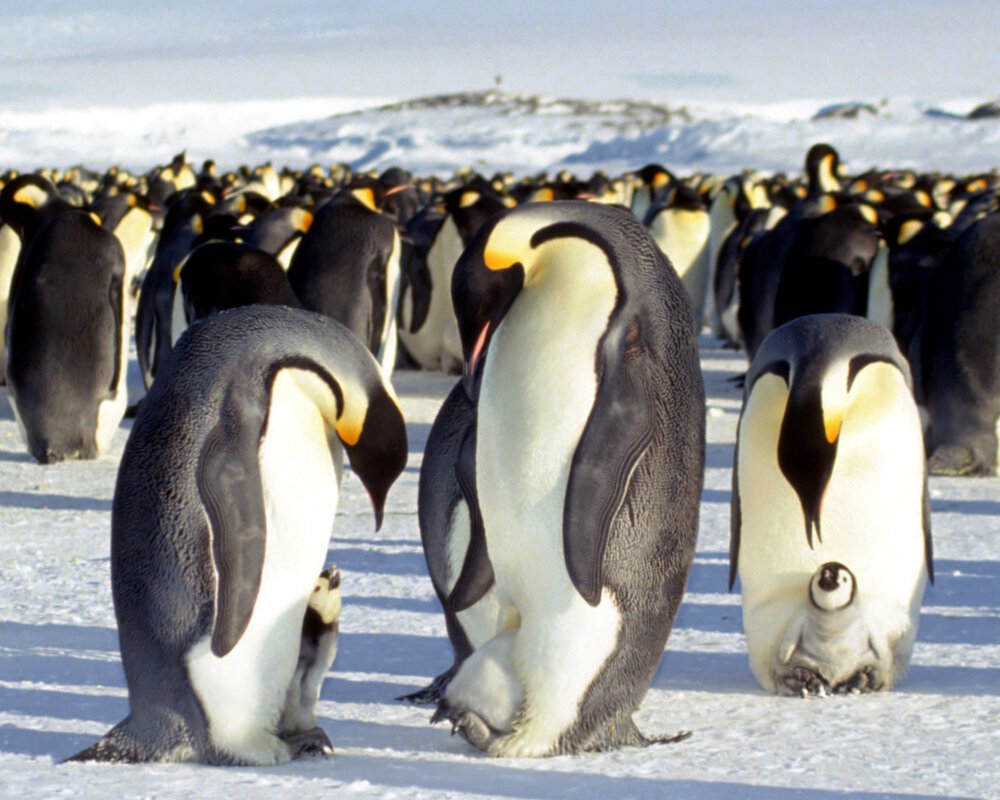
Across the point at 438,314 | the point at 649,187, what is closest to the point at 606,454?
the point at 438,314

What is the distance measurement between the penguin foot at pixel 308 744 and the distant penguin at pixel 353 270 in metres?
4.70

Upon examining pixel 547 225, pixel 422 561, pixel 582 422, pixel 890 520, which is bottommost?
pixel 422 561

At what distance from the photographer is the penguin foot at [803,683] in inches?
134

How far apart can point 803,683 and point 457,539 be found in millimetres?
827

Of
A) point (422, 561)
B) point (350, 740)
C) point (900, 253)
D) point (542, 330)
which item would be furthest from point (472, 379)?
point (900, 253)

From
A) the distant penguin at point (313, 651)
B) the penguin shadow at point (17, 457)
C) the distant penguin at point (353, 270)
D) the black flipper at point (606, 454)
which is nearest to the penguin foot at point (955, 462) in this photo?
the distant penguin at point (353, 270)

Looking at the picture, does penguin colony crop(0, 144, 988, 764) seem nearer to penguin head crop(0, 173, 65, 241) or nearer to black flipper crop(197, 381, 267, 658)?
black flipper crop(197, 381, 267, 658)

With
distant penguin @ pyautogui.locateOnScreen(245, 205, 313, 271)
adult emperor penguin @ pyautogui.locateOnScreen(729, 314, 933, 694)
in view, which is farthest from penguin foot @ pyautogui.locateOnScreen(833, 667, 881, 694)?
distant penguin @ pyautogui.locateOnScreen(245, 205, 313, 271)

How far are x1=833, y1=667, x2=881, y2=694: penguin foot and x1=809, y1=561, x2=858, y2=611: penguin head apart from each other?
0.55ft

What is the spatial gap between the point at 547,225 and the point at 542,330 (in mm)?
196

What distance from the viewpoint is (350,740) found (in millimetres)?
2998

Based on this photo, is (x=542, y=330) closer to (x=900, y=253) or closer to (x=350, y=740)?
(x=350, y=740)

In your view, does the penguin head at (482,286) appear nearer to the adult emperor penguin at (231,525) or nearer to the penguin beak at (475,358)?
the penguin beak at (475,358)

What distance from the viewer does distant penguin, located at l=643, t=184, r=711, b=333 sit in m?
11.3
